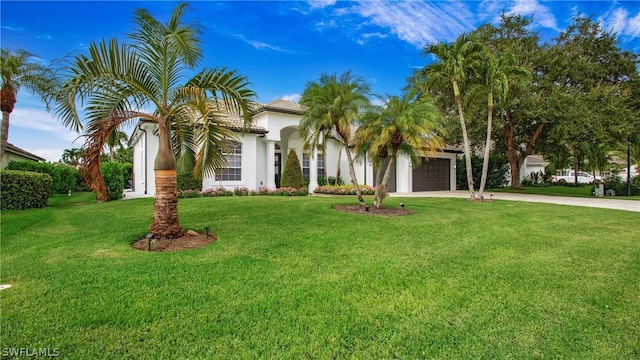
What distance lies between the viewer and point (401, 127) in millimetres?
9273

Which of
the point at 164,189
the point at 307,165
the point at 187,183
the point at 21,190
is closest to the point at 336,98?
the point at 164,189

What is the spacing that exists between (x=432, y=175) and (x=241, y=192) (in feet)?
45.4

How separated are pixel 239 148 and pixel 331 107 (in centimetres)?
947

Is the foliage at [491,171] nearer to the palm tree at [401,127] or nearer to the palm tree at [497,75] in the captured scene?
the palm tree at [497,75]

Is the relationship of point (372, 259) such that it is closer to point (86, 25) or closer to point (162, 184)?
point (162, 184)

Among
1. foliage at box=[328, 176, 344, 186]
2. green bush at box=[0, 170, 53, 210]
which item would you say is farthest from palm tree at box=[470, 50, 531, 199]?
green bush at box=[0, 170, 53, 210]

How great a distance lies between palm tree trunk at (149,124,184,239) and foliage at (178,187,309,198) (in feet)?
31.2

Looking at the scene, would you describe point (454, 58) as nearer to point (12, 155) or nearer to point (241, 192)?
point (241, 192)

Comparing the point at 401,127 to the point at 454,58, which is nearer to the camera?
the point at 401,127

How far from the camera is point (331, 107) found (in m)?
9.85

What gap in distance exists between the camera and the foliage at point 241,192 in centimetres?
1541

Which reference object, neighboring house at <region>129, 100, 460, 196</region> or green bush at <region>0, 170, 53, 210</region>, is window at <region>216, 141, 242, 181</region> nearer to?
neighboring house at <region>129, 100, 460, 196</region>

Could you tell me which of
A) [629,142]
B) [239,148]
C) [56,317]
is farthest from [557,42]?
[56,317]

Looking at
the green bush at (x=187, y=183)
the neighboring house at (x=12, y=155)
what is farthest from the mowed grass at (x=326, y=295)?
the neighboring house at (x=12, y=155)
